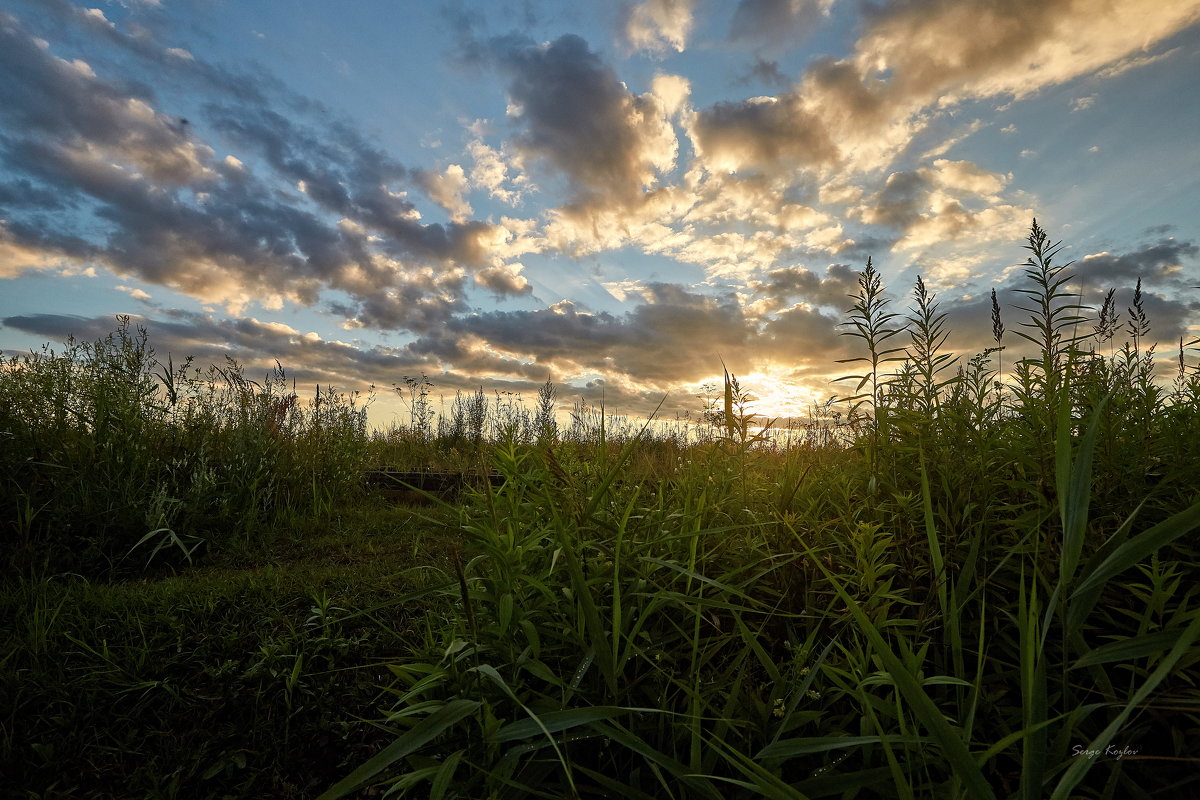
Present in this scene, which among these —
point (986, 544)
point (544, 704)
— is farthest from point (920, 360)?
point (544, 704)

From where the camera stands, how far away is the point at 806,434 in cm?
396

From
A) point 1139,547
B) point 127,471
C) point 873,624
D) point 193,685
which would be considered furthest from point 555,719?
point 127,471

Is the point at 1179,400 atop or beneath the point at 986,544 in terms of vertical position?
atop

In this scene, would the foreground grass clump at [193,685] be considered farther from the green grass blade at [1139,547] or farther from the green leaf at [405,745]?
the green grass blade at [1139,547]

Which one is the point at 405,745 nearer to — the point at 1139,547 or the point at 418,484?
the point at 1139,547

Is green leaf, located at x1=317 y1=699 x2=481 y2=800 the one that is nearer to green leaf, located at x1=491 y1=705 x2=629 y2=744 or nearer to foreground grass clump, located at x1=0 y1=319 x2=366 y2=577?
green leaf, located at x1=491 y1=705 x2=629 y2=744

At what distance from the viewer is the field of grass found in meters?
1.31

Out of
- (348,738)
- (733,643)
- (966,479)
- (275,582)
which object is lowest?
(348,738)

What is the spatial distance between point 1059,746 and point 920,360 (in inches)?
58.4

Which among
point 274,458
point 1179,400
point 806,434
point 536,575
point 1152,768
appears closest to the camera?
point 1152,768

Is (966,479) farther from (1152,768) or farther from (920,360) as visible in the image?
(1152,768)

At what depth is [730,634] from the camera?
1.83 m

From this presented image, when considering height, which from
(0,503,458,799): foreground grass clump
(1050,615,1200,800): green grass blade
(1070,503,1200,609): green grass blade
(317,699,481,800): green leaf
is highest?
(1070,503,1200,609): green grass blade

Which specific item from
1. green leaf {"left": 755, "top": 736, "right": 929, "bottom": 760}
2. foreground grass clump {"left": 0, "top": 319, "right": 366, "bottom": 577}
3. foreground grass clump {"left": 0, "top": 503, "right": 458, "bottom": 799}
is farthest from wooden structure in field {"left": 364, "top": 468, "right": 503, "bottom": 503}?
green leaf {"left": 755, "top": 736, "right": 929, "bottom": 760}
